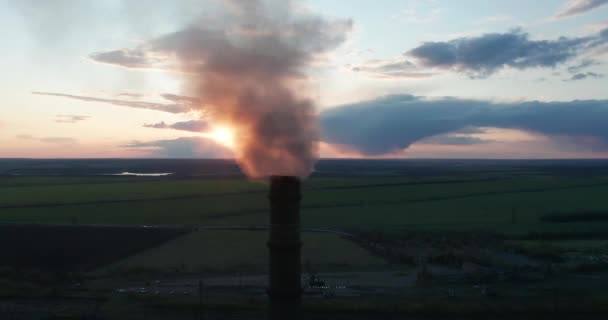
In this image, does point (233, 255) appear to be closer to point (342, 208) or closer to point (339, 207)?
point (342, 208)

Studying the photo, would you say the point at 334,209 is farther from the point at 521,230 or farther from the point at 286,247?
the point at 286,247

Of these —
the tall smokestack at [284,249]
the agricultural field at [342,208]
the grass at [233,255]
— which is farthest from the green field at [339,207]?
the tall smokestack at [284,249]

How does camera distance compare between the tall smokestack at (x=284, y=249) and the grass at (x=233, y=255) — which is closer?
the tall smokestack at (x=284, y=249)

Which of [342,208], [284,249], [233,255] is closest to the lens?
[284,249]

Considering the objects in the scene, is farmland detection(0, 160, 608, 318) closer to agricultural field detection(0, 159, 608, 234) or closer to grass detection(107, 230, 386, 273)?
grass detection(107, 230, 386, 273)

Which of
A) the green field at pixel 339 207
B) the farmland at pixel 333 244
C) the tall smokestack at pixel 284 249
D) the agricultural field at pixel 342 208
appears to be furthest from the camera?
the green field at pixel 339 207

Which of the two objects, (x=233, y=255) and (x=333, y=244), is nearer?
(x=233, y=255)

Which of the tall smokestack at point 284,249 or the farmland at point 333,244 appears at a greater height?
the tall smokestack at point 284,249

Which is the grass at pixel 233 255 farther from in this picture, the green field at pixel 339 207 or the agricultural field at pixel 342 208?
the green field at pixel 339 207

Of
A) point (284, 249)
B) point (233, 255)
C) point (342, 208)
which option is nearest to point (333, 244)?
point (233, 255)
